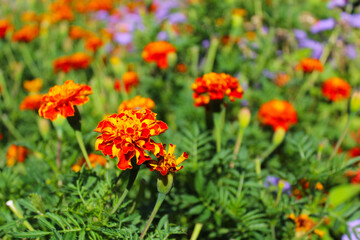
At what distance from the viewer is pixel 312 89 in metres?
2.22

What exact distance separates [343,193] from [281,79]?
862 millimetres

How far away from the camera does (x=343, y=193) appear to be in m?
1.74

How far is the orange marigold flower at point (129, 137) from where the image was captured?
0.72 meters

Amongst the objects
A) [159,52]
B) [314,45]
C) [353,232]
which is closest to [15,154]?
[159,52]

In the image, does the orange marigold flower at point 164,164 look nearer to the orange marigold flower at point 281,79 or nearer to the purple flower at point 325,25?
the orange marigold flower at point 281,79

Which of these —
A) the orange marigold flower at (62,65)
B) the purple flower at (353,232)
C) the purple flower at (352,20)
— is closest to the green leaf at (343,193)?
the purple flower at (353,232)

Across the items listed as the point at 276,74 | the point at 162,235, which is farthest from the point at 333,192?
the point at 162,235

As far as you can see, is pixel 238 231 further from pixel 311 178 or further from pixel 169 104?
pixel 169 104

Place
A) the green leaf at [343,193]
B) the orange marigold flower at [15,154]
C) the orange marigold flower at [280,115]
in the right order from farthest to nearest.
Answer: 1. the green leaf at [343,193]
2. the orange marigold flower at [280,115]
3. the orange marigold flower at [15,154]

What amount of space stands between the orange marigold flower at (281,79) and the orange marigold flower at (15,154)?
162 cm

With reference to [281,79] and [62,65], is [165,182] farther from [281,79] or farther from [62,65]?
[281,79]

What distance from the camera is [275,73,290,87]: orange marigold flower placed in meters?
2.24

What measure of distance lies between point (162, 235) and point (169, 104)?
3.90 ft

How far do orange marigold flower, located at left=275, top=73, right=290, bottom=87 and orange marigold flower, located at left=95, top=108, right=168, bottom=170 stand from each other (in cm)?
167
